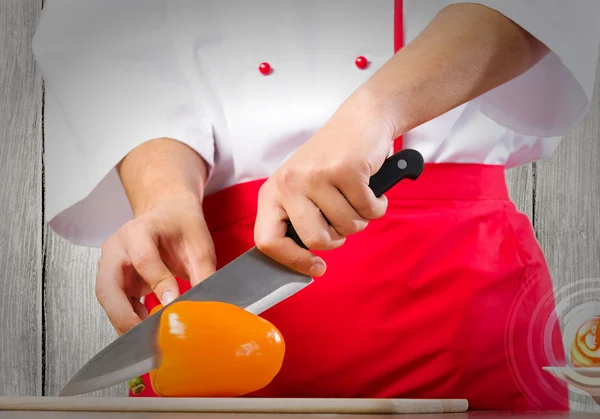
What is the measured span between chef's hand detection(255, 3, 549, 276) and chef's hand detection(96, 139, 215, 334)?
10 cm

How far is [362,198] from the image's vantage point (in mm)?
598

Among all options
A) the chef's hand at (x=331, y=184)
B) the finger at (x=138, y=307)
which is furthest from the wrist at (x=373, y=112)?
the finger at (x=138, y=307)

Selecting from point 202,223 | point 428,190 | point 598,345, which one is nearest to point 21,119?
point 202,223

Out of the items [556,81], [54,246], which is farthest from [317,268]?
[54,246]

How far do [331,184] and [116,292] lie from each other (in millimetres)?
268

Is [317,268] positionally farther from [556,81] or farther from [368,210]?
[556,81]

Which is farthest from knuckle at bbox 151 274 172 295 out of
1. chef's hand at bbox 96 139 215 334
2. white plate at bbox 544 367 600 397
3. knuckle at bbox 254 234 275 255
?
white plate at bbox 544 367 600 397

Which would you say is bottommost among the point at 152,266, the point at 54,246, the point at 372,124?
the point at 54,246

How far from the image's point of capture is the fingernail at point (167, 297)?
27.0 inches

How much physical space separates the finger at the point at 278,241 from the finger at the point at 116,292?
0.17 metres

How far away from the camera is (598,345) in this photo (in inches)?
26.2

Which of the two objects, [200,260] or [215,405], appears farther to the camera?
[200,260]

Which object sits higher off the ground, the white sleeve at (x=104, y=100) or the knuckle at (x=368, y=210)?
the white sleeve at (x=104, y=100)

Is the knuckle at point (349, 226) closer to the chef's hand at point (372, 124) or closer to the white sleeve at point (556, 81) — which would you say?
the chef's hand at point (372, 124)
